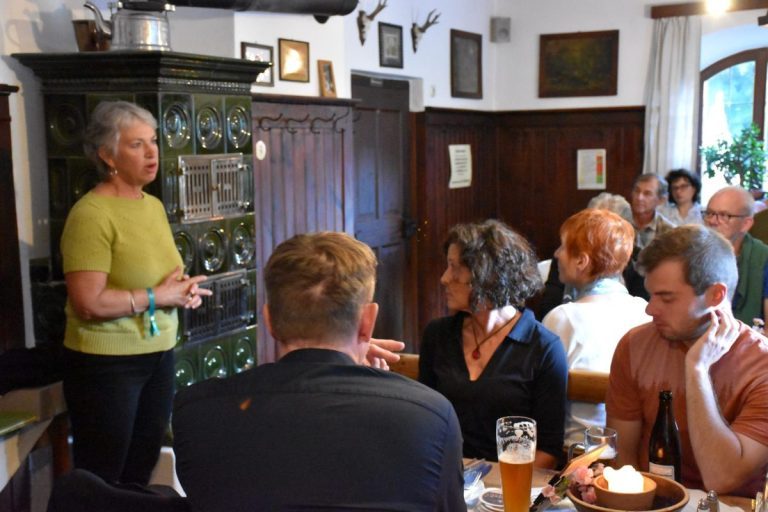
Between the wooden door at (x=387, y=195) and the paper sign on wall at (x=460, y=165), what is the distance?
564mm

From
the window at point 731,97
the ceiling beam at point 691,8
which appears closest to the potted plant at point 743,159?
the window at point 731,97

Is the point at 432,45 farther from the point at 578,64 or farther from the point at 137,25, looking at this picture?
the point at 137,25

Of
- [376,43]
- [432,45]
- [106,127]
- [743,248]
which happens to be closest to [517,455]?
[106,127]

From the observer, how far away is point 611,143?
8.00 meters

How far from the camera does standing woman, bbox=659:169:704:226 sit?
693 cm

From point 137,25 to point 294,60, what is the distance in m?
1.44

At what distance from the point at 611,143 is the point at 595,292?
5110 mm

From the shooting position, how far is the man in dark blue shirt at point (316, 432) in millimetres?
1497

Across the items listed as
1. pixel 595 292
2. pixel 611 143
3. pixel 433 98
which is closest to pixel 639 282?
pixel 595 292

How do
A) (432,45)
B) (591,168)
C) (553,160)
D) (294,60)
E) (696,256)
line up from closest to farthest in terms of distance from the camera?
(696,256)
(294,60)
(432,45)
(591,168)
(553,160)

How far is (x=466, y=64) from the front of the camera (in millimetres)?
7684

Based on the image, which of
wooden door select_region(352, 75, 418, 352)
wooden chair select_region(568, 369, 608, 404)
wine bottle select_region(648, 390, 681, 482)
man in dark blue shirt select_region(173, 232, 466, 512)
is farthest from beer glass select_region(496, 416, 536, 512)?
wooden door select_region(352, 75, 418, 352)

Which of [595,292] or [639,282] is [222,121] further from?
[639,282]

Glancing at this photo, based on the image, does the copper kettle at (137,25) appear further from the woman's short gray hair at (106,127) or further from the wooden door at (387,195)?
the wooden door at (387,195)
